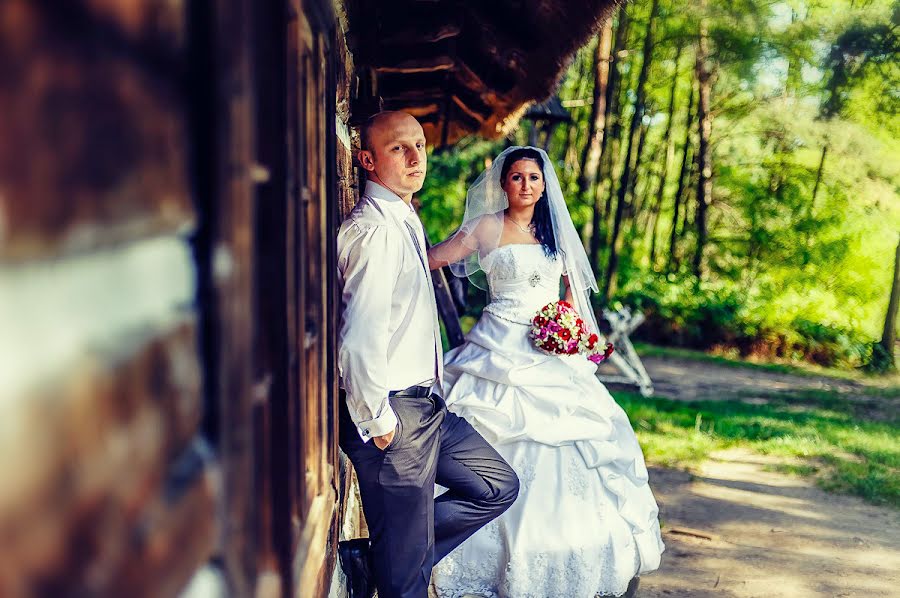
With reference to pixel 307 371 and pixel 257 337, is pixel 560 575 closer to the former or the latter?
pixel 307 371

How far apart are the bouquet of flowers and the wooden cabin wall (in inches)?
142

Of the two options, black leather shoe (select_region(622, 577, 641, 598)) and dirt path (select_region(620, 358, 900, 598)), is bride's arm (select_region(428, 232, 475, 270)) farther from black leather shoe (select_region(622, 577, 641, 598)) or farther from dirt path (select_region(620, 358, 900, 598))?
dirt path (select_region(620, 358, 900, 598))

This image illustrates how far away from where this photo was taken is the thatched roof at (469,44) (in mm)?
4047

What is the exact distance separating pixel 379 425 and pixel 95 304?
217 cm

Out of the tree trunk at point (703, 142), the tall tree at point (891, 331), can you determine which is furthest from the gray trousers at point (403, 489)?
the tree trunk at point (703, 142)

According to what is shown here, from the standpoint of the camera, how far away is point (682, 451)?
7.78 meters

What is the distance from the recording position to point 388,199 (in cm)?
312

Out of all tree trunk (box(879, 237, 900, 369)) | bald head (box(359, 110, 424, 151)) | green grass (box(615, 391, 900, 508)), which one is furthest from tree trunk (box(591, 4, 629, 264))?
bald head (box(359, 110, 424, 151))

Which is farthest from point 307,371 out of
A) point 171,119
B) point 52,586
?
point 52,586

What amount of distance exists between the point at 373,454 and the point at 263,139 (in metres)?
1.68

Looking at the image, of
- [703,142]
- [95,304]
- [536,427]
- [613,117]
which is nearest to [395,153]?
[536,427]

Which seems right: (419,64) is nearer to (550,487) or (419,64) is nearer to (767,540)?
(550,487)

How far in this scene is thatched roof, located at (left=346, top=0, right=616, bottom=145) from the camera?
4.05m

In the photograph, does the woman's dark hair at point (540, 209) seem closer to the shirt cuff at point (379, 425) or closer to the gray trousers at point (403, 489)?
the gray trousers at point (403, 489)
